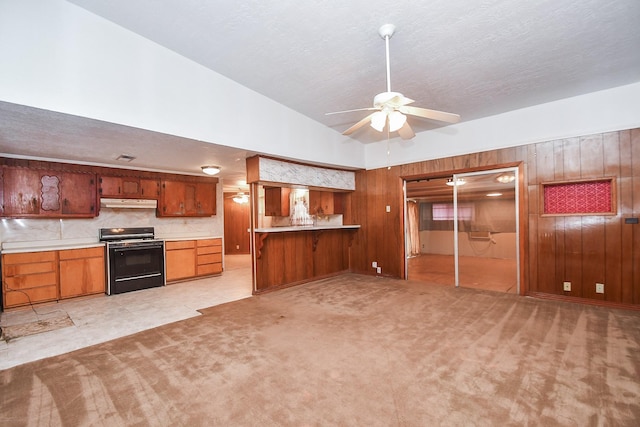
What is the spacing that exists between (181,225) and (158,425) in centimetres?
512

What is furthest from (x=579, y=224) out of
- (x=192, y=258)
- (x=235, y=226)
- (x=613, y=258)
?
(x=235, y=226)

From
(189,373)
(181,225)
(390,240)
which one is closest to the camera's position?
(189,373)

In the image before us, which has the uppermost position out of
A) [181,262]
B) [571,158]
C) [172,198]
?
[571,158]

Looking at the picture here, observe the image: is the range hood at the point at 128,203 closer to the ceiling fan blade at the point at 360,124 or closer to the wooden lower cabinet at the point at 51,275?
the wooden lower cabinet at the point at 51,275

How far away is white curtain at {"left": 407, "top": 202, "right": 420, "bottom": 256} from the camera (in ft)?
20.0

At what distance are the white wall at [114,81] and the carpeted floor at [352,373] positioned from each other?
2.37 metres

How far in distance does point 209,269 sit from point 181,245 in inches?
32.3

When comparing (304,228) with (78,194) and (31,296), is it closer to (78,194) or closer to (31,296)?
(78,194)

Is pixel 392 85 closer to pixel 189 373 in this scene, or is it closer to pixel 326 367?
pixel 326 367

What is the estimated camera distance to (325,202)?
6328mm

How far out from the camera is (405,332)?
3053mm

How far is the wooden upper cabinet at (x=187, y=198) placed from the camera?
571 centimetres

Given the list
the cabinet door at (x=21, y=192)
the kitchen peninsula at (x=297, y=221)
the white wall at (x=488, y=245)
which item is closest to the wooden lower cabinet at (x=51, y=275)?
the cabinet door at (x=21, y=192)

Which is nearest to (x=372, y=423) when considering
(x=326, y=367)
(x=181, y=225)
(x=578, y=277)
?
(x=326, y=367)
